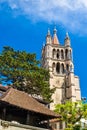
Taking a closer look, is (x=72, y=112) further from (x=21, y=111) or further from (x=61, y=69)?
(x=61, y=69)

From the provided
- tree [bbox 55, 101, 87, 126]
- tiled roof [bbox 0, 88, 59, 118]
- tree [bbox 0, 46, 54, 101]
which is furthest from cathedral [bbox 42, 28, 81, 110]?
tiled roof [bbox 0, 88, 59, 118]

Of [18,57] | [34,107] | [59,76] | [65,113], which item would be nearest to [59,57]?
[59,76]

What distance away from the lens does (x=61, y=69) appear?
96125mm

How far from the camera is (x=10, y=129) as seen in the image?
68.5 feet

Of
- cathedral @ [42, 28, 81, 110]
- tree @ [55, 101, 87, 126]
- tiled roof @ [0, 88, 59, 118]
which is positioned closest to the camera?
tiled roof @ [0, 88, 59, 118]

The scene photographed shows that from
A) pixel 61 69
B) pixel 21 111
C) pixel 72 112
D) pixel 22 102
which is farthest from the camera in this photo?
pixel 61 69

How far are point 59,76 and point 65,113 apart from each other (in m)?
57.5

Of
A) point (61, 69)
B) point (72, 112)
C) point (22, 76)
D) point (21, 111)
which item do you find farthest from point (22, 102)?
point (61, 69)

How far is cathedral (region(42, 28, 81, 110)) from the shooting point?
86.1 meters

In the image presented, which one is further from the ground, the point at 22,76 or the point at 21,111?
the point at 22,76

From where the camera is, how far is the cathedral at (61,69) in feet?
283

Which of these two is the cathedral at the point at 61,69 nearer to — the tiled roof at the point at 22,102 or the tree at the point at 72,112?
the tree at the point at 72,112

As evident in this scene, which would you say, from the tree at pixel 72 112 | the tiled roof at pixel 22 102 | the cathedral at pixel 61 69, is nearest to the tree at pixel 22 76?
the tree at pixel 72 112

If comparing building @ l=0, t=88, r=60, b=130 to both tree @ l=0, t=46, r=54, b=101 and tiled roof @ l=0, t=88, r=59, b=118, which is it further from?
tree @ l=0, t=46, r=54, b=101
